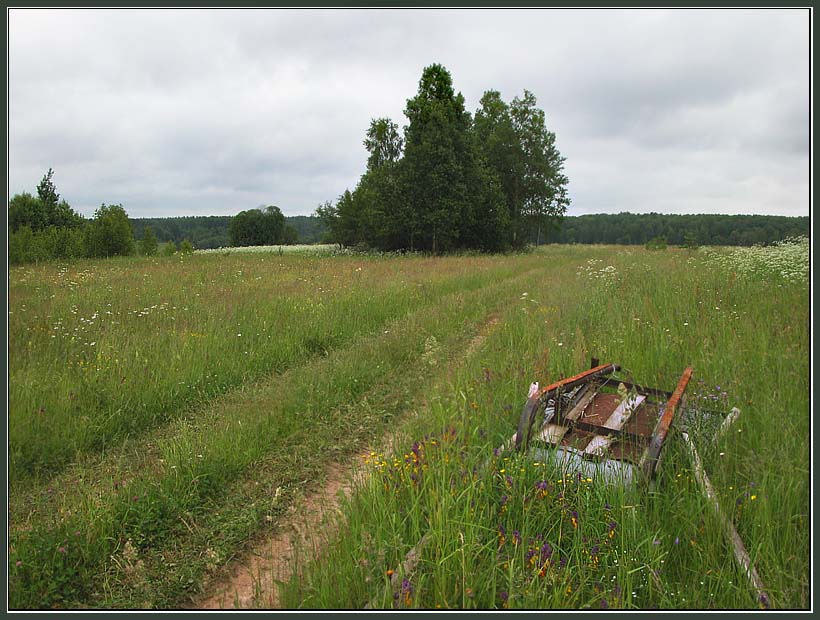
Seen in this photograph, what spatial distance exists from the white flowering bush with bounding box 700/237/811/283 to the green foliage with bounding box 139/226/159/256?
4.58 meters

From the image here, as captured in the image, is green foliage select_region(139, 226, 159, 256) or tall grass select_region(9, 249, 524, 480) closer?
tall grass select_region(9, 249, 524, 480)

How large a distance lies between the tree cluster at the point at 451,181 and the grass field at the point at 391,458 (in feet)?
85.1

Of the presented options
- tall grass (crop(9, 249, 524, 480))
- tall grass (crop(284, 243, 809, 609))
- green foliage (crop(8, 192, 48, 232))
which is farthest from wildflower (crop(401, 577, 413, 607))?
green foliage (crop(8, 192, 48, 232))

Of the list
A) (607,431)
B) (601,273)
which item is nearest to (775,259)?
(607,431)

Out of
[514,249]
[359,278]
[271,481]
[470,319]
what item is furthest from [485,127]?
[271,481]

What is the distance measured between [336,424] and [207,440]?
134 centimetres

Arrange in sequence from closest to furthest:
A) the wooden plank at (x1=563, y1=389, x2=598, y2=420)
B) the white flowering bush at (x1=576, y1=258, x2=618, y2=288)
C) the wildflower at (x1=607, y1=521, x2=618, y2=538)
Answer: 1. the wildflower at (x1=607, y1=521, x2=618, y2=538)
2. the wooden plank at (x1=563, y1=389, x2=598, y2=420)
3. the white flowering bush at (x1=576, y1=258, x2=618, y2=288)

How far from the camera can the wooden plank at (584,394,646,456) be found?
11.7ft

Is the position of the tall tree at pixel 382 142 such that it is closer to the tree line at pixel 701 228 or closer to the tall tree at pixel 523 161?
the tall tree at pixel 523 161

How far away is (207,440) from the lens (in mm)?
4562

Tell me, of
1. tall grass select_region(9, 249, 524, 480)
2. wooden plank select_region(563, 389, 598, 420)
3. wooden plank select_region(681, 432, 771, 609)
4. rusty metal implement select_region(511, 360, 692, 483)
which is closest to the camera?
wooden plank select_region(681, 432, 771, 609)

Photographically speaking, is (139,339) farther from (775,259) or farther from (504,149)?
(504,149)

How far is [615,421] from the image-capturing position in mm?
4066

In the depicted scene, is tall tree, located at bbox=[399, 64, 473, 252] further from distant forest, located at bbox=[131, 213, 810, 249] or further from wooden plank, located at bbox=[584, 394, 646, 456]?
wooden plank, located at bbox=[584, 394, 646, 456]
